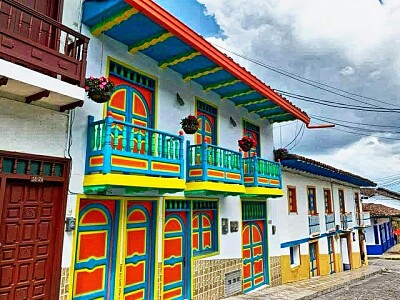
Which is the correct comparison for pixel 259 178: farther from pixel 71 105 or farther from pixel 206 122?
pixel 71 105

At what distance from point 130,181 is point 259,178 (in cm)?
501

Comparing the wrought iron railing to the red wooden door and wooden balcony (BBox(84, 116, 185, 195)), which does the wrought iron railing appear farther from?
the red wooden door

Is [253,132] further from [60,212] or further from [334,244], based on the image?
[334,244]

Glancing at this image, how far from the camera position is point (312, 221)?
1436cm

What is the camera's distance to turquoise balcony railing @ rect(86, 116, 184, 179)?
5.60 m

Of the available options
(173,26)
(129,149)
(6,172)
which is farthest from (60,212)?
(173,26)

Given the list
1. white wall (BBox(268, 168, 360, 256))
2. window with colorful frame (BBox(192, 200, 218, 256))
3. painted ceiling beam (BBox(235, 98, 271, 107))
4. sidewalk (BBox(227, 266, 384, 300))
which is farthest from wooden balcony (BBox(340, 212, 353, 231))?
window with colorful frame (BBox(192, 200, 218, 256))

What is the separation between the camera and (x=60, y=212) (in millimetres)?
5473

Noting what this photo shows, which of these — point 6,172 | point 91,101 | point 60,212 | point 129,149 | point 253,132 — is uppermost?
point 253,132

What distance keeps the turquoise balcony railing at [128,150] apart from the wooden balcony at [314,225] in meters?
9.42

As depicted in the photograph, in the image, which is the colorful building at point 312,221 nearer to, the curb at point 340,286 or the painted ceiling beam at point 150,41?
the curb at point 340,286

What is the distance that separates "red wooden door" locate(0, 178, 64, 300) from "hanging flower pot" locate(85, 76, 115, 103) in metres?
1.64

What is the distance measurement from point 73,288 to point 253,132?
26.1 ft

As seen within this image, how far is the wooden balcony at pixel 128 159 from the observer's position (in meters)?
5.57
